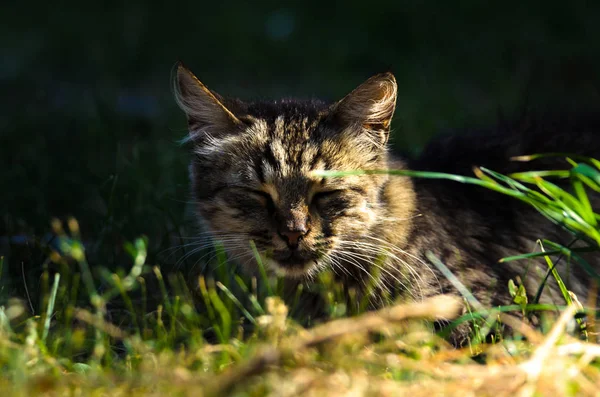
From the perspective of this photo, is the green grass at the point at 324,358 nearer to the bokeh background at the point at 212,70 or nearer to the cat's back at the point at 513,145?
the cat's back at the point at 513,145

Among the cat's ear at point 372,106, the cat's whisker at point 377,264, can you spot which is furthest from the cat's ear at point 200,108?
the cat's whisker at point 377,264

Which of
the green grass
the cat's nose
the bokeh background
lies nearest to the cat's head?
the cat's nose

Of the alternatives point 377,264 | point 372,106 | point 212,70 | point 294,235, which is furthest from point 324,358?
point 212,70

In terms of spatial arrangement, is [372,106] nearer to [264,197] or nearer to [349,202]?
[349,202]

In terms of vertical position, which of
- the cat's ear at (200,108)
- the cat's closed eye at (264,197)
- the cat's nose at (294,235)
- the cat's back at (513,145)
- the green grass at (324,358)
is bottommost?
the green grass at (324,358)

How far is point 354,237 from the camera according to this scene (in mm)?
2990

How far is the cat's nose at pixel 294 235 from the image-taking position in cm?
284

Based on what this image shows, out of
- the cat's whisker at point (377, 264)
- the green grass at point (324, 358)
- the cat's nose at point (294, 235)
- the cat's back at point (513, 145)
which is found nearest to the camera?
the green grass at point (324, 358)

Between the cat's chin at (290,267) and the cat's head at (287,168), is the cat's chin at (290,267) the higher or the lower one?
the lower one

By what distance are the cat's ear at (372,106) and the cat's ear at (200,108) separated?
0.41m

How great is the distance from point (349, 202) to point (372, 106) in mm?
399

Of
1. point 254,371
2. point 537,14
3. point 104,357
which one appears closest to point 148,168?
point 104,357

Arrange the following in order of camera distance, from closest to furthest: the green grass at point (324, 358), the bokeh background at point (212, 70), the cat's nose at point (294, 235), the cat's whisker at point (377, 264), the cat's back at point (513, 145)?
the green grass at point (324, 358) < the cat's nose at point (294, 235) < the cat's whisker at point (377, 264) < the cat's back at point (513, 145) < the bokeh background at point (212, 70)

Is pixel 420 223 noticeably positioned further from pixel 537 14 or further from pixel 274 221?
pixel 537 14
